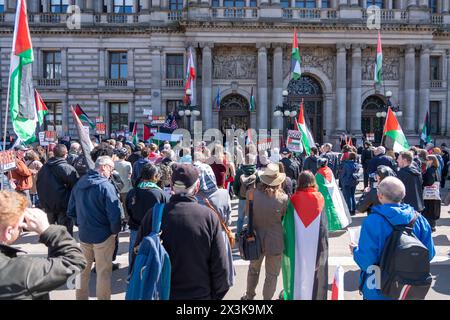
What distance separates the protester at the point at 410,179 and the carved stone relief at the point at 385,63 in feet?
79.9

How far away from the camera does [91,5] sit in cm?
3106

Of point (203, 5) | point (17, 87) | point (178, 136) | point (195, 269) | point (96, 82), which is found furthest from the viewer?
point (96, 82)

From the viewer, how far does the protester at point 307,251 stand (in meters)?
5.46

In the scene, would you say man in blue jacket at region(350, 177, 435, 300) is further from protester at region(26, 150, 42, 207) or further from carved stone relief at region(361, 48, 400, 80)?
carved stone relief at region(361, 48, 400, 80)

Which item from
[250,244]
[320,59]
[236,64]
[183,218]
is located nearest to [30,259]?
[183,218]

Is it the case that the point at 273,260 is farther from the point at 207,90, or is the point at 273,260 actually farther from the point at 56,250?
the point at 207,90

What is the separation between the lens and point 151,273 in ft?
12.2

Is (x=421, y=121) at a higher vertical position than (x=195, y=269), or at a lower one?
higher

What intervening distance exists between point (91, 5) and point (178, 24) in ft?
22.7

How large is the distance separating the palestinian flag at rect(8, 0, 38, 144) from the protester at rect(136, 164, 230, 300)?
14.5ft

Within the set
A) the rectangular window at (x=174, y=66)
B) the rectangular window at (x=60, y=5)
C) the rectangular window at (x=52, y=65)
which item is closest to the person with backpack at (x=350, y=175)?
the rectangular window at (x=174, y=66)

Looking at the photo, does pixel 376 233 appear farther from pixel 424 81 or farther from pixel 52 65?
pixel 52 65

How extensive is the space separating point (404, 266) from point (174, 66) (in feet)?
94.7

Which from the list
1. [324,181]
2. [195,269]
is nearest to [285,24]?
[324,181]
